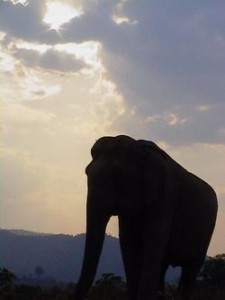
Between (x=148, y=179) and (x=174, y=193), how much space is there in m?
1.01

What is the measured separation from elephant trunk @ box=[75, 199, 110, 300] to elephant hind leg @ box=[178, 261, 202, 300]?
11.1ft

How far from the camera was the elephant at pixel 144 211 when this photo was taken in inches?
401

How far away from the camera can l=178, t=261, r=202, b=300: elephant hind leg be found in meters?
13.0

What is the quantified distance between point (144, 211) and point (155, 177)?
1.96 feet

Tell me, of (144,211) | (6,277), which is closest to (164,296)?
(144,211)

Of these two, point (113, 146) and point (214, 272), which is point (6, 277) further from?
point (113, 146)

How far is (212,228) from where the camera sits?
13.0 m

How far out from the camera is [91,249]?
9.95 meters

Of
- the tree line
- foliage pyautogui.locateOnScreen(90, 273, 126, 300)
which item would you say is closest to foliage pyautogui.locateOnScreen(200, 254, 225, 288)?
the tree line

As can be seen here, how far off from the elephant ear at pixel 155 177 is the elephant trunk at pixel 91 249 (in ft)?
3.00

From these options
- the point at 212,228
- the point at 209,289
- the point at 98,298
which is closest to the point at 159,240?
the point at 212,228

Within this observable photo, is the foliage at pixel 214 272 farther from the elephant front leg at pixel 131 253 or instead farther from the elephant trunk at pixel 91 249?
the elephant trunk at pixel 91 249

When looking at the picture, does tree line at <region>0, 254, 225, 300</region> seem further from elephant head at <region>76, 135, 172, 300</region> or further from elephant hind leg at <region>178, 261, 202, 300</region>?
elephant head at <region>76, 135, 172, 300</region>

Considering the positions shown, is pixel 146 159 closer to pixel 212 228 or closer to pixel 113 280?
pixel 212 228
